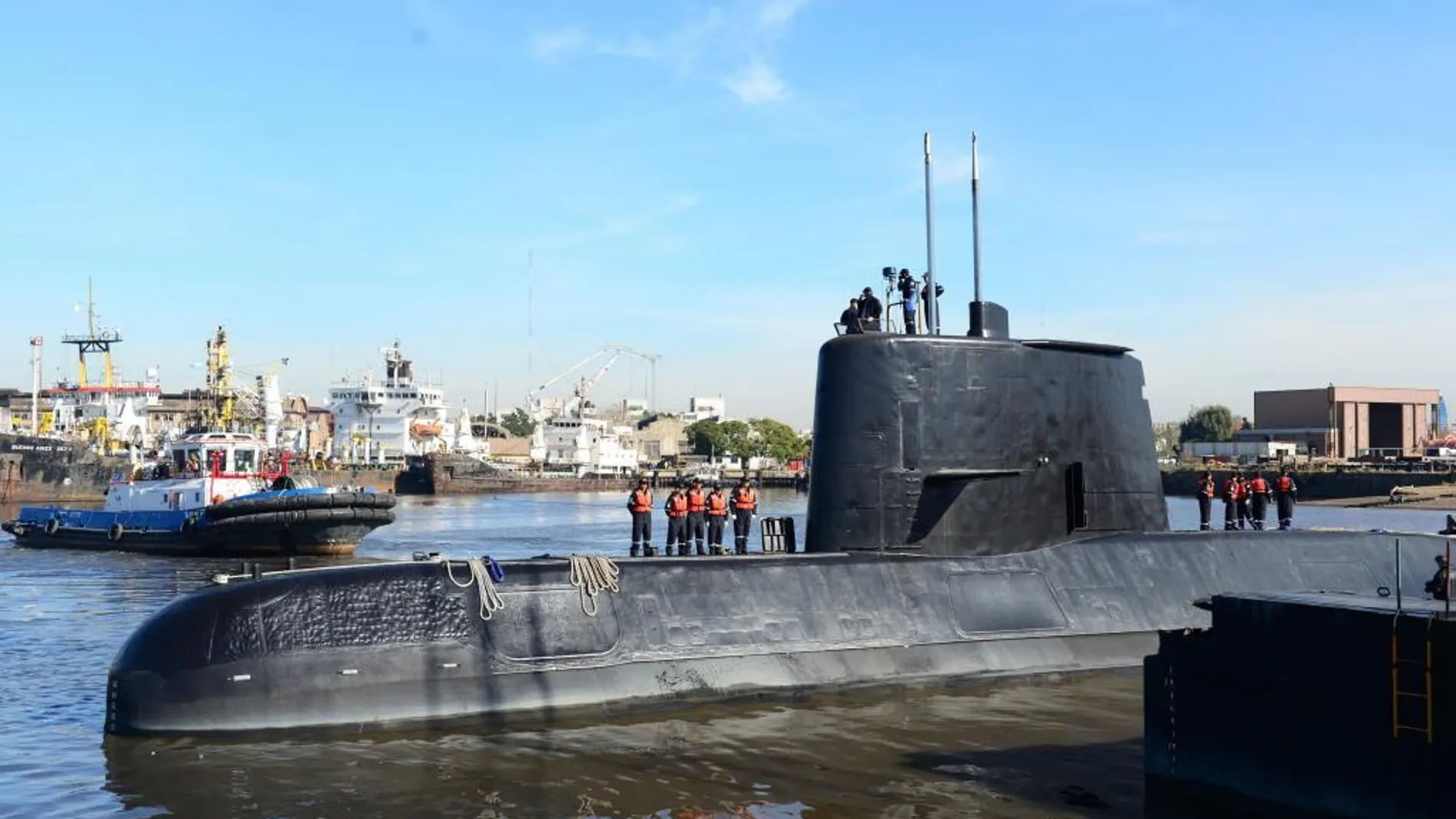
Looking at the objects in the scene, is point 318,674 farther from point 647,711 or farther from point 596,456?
point 596,456

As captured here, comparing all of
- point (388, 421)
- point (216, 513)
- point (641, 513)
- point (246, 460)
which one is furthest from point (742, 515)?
point (388, 421)

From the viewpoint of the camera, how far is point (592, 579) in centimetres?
1220

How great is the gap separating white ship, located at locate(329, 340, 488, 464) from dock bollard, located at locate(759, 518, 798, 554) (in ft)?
256

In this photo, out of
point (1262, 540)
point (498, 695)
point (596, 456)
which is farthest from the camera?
A: point (596, 456)

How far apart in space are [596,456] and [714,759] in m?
91.9

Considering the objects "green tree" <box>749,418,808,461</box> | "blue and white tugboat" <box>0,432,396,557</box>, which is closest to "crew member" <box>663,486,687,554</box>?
"blue and white tugboat" <box>0,432,396,557</box>

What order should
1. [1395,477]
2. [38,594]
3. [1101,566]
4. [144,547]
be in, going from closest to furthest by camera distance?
[1101,566], [38,594], [144,547], [1395,477]

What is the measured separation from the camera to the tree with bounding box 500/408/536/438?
180 m

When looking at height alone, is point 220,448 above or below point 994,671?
above

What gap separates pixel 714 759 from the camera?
34.7 ft

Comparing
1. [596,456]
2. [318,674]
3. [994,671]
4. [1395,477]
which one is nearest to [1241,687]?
[994,671]

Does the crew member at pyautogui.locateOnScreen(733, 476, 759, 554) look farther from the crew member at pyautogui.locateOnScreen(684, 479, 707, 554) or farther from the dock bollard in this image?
the dock bollard

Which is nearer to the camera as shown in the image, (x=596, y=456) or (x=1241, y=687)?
(x=1241, y=687)

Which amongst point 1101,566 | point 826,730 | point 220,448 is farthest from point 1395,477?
point 826,730
